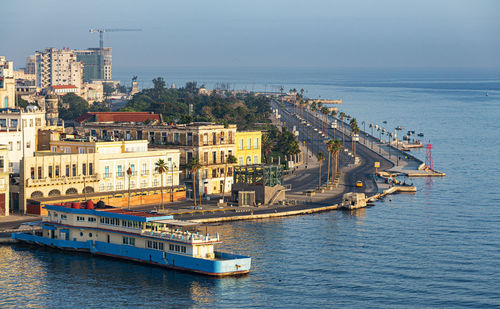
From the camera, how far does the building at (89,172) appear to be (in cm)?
12025

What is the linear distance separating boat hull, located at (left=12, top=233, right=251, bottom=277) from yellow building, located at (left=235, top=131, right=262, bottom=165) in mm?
53828

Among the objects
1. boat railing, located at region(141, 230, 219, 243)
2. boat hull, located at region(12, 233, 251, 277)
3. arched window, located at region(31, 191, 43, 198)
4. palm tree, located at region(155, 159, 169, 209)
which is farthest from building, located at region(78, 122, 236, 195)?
boat railing, located at region(141, 230, 219, 243)

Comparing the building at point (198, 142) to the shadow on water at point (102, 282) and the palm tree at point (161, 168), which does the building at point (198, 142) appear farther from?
the shadow on water at point (102, 282)

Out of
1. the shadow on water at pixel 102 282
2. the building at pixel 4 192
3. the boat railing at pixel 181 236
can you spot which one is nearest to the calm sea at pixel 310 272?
the shadow on water at pixel 102 282

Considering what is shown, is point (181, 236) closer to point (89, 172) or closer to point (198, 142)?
point (89, 172)

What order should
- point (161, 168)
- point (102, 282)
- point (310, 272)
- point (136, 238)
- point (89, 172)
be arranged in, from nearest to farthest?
point (102, 282) → point (310, 272) → point (136, 238) → point (89, 172) → point (161, 168)

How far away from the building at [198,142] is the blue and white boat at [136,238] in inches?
1430

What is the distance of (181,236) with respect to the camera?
95.0m

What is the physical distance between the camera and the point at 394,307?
271 feet

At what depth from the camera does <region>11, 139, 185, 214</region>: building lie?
12025 centimetres

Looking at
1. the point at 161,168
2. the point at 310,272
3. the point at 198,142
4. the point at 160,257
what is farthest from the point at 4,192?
the point at 310,272

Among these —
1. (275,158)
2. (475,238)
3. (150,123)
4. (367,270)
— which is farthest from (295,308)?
(275,158)

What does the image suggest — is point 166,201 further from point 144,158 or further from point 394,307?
point 394,307

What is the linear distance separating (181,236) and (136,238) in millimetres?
7145
